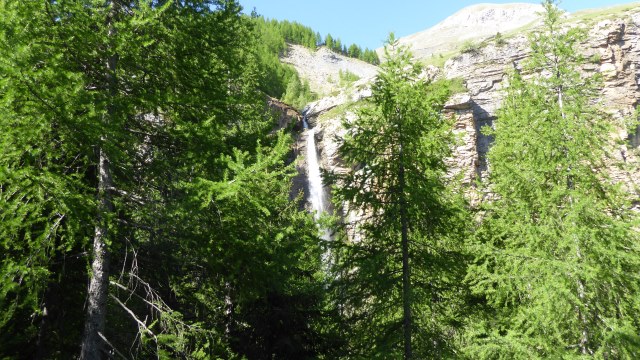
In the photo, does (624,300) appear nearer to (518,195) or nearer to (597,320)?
(597,320)

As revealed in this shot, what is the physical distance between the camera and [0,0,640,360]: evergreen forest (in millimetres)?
4633

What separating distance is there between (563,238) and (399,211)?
2.80 metres

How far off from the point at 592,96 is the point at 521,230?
2874 mm

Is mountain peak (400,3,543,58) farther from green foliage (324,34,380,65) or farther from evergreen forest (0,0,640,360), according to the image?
evergreen forest (0,0,640,360)

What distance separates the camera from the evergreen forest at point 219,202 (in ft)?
15.2

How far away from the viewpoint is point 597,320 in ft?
23.1

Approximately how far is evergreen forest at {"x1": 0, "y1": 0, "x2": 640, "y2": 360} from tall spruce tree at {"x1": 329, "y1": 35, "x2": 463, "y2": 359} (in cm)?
4

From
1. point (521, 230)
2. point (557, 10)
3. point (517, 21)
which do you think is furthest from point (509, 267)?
point (517, 21)

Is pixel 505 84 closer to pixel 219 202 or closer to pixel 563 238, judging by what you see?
pixel 563 238

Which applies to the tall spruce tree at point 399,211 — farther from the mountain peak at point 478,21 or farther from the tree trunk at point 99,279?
the mountain peak at point 478,21

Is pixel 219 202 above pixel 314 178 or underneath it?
above

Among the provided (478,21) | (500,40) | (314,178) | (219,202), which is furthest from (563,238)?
(478,21)

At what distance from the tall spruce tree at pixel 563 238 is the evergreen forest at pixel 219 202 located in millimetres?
40

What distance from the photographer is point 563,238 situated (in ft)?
23.1
